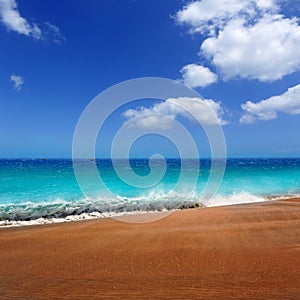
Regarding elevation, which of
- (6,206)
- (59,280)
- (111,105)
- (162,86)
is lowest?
(59,280)

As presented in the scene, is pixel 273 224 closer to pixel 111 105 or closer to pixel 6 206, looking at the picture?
pixel 111 105

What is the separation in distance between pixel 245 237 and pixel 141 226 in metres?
3.01

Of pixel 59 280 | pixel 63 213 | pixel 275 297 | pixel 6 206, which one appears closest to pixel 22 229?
pixel 63 213

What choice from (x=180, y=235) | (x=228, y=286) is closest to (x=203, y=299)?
(x=228, y=286)

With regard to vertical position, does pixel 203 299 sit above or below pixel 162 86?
below

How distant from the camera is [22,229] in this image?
7.95 metres

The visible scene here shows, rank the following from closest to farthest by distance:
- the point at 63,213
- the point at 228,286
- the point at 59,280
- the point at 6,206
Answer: the point at 228,286 < the point at 59,280 < the point at 63,213 < the point at 6,206

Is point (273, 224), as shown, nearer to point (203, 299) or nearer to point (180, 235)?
point (180, 235)

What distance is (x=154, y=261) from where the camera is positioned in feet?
16.4

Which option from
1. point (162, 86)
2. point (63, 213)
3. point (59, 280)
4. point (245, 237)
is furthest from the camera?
point (63, 213)

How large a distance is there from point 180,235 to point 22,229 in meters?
4.80

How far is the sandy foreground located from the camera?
3.93m

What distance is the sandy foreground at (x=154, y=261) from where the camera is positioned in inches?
155

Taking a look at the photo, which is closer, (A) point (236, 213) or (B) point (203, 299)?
(B) point (203, 299)
